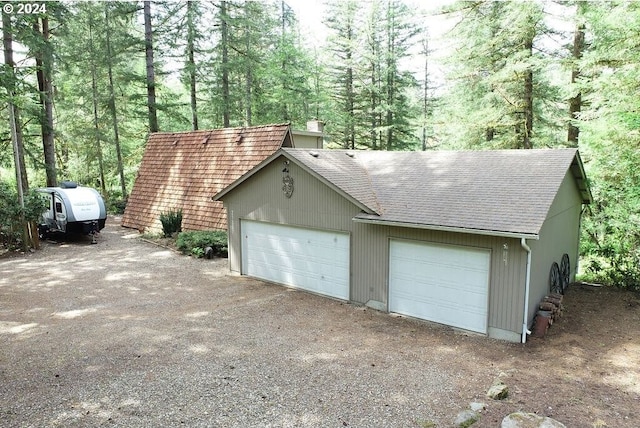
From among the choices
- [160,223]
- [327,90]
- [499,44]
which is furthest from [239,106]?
[499,44]

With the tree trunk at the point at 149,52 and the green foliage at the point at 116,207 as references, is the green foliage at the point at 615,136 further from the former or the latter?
the green foliage at the point at 116,207

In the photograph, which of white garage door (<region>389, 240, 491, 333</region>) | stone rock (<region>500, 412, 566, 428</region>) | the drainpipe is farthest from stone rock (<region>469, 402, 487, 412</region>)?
white garage door (<region>389, 240, 491, 333</region>)

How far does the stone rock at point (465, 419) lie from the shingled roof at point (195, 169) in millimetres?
11003

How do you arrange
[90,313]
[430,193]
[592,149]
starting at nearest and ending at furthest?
[90,313] < [430,193] < [592,149]

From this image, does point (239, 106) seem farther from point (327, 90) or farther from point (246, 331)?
point (246, 331)

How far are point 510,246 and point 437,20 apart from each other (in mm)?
11647

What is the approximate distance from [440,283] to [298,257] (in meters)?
3.79

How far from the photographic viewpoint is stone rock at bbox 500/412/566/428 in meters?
4.62

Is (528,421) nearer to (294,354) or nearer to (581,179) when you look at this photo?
(294,354)

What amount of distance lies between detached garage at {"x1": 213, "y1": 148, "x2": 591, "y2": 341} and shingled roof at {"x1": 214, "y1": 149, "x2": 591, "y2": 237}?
0.03 m

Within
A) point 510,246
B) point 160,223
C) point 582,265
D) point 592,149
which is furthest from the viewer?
point 160,223

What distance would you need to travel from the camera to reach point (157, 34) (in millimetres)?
20734

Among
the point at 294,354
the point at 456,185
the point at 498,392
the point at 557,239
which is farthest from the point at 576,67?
the point at 294,354

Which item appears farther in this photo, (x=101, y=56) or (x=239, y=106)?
(x=239, y=106)
